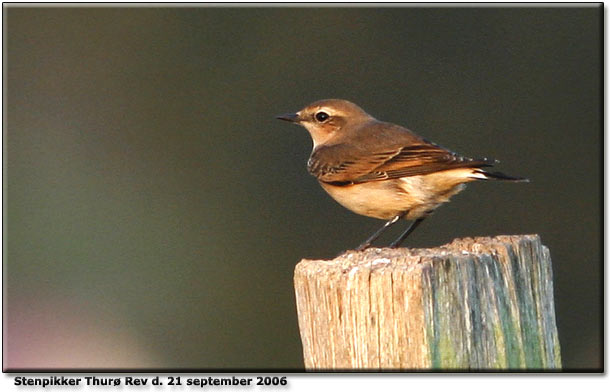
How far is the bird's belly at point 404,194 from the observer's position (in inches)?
307

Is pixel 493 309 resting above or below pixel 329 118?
below

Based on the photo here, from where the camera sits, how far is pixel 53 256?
1462cm

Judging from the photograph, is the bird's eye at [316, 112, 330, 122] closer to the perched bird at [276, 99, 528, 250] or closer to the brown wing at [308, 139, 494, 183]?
the perched bird at [276, 99, 528, 250]

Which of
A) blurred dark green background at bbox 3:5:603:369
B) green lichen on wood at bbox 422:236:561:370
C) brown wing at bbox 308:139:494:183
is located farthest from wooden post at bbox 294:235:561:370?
blurred dark green background at bbox 3:5:603:369

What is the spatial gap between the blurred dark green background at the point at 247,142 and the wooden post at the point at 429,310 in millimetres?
8977

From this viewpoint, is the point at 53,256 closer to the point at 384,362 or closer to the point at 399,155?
the point at 399,155

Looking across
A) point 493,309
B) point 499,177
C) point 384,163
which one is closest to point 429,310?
point 493,309

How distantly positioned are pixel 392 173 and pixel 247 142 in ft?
34.2

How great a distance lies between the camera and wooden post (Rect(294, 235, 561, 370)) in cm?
464

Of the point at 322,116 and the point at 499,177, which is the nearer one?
the point at 499,177

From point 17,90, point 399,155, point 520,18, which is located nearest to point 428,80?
point 520,18

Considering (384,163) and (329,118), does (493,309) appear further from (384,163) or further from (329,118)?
(329,118)

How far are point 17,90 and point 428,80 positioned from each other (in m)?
6.44

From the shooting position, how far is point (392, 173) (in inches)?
314
